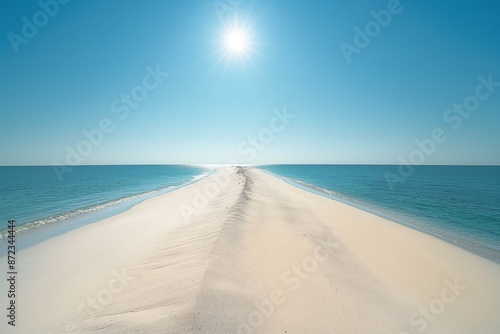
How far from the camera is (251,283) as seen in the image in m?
6.56

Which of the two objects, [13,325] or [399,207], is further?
[399,207]

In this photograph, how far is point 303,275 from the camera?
302 inches

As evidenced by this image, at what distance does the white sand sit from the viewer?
17.2ft

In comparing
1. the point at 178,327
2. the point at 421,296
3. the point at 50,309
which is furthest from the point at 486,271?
the point at 50,309

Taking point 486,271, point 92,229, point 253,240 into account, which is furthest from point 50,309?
point 486,271

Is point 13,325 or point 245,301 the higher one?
point 245,301

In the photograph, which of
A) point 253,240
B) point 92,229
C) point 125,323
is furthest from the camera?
point 92,229

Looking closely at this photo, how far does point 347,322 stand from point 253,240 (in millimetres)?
4909

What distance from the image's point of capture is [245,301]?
559 centimetres

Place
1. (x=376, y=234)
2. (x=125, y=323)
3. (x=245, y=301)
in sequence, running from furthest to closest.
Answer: (x=376, y=234), (x=245, y=301), (x=125, y=323)

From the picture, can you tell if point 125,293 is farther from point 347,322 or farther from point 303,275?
point 347,322

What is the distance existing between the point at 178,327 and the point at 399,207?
28.4 metres

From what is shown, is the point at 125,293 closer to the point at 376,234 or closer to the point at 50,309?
the point at 50,309

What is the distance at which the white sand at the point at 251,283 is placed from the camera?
523cm
